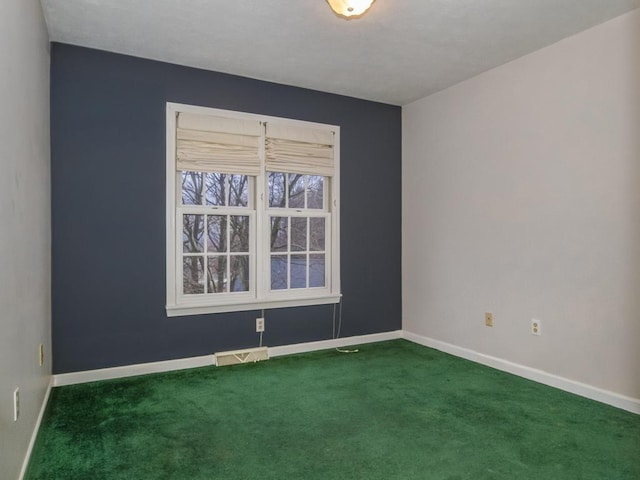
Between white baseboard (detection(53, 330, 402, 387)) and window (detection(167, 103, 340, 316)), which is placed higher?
window (detection(167, 103, 340, 316))

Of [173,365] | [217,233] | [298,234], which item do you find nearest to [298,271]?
[298,234]

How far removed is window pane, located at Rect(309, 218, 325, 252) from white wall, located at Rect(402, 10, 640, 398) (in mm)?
967

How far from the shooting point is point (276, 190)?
4.00 m

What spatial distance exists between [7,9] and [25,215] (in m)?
0.90

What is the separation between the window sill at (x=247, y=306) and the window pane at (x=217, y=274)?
0.16 meters

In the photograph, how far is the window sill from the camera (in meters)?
3.53

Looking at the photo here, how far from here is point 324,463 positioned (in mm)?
2049

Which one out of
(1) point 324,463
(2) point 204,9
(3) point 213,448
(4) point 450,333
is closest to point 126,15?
(2) point 204,9

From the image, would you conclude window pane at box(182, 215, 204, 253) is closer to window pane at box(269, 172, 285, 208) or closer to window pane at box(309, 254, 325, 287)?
window pane at box(269, 172, 285, 208)

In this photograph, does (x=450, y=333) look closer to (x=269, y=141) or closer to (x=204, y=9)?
(x=269, y=141)

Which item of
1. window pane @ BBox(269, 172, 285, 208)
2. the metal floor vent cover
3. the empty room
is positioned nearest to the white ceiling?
the empty room

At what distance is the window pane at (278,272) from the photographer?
3.98 meters

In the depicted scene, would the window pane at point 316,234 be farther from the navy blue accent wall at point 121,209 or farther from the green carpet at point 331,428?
the green carpet at point 331,428

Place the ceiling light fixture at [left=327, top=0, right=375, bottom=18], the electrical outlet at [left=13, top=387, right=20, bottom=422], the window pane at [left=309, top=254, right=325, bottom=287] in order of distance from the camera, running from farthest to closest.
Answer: the window pane at [left=309, top=254, right=325, bottom=287] → the ceiling light fixture at [left=327, top=0, right=375, bottom=18] → the electrical outlet at [left=13, top=387, right=20, bottom=422]
